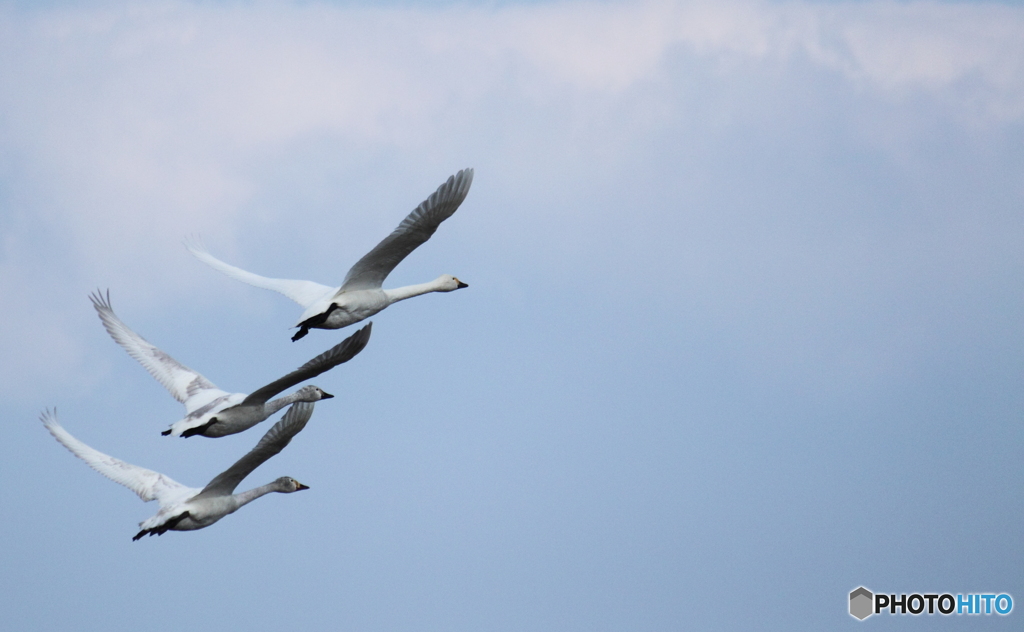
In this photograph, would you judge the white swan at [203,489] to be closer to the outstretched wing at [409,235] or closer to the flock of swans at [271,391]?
the flock of swans at [271,391]

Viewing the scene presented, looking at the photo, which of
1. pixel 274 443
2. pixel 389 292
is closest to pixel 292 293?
pixel 389 292

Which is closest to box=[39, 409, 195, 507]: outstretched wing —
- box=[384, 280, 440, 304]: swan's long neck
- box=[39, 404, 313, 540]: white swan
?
box=[39, 404, 313, 540]: white swan

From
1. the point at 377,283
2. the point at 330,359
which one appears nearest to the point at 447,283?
the point at 377,283

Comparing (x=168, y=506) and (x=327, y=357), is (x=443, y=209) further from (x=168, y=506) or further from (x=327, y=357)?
(x=168, y=506)

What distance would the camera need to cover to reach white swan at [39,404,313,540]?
942 inches

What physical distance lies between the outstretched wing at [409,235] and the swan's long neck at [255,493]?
15.2ft

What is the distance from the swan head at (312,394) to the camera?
26969 mm

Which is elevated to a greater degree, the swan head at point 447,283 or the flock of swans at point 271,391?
the swan head at point 447,283

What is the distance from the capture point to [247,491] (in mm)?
26516

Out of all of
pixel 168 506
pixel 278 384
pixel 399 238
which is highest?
pixel 399 238

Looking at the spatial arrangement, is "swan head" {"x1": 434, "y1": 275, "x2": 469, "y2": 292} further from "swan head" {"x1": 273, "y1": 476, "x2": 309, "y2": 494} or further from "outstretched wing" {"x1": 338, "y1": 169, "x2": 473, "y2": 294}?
"swan head" {"x1": 273, "y1": 476, "x2": 309, "y2": 494}

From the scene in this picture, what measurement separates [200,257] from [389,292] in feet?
24.4

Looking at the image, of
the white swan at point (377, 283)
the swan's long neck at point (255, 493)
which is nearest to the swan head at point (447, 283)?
the white swan at point (377, 283)

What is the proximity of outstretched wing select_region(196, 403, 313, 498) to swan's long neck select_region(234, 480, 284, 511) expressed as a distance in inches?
43.8
